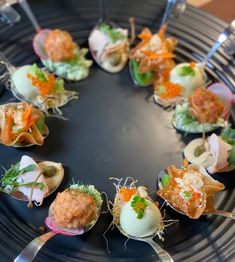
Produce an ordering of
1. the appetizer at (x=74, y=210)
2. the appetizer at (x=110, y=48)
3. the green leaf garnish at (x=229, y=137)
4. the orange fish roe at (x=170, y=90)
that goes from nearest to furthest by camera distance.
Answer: the appetizer at (x=74, y=210)
the green leaf garnish at (x=229, y=137)
the orange fish roe at (x=170, y=90)
the appetizer at (x=110, y=48)

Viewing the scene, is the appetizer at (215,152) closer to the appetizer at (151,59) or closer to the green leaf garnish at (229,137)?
the green leaf garnish at (229,137)

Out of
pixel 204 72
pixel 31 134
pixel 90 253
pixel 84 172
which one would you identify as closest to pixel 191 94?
pixel 204 72

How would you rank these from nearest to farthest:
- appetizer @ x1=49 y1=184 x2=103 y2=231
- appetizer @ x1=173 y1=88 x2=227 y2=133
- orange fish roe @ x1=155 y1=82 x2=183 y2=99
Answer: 1. appetizer @ x1=49 y1=184 x2=103 y2=231
2. appetizer @ x1=173 y1=88 x2=227 y2=133
3. orange fish roe @ x1=155 y1=82 x2=183 y2=99

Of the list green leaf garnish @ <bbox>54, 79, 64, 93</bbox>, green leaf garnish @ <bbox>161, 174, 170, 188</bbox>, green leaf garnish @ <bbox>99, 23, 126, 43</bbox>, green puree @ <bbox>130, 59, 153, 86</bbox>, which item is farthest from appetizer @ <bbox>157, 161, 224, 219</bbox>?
green leaf garnish @ <bbox>99, 23, 126, 43</bbox>

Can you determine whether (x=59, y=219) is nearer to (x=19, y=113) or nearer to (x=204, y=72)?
(x=19, y=113)

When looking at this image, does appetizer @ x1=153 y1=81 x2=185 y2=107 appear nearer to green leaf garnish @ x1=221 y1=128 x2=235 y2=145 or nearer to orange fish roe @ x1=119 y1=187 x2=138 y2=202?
green leaf garnish @ x1=221 y1=128 x2=235 y2=145

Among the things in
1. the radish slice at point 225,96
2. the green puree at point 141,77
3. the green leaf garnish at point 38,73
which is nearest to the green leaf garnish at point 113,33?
the green puree at point 141,77
